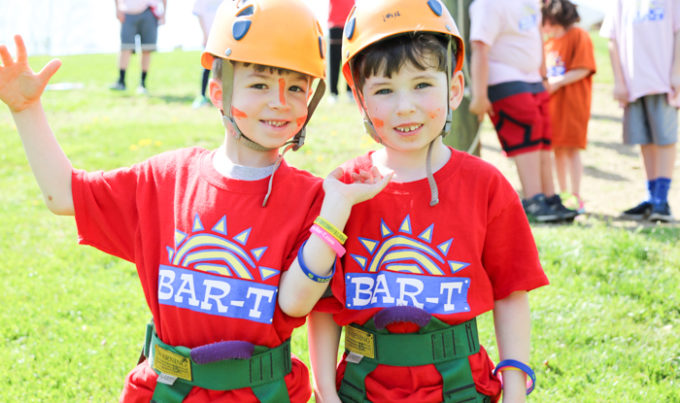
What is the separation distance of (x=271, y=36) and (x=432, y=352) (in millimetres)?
1269

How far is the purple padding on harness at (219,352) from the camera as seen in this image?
2.46 metres

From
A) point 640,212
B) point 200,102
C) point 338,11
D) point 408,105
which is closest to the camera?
point 408,105

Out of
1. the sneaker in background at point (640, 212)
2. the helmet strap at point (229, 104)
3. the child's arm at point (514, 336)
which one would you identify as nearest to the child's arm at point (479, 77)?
the sneaker in background at point (640, 212)

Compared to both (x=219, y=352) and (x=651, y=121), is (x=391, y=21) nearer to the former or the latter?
(x=219, y=352)

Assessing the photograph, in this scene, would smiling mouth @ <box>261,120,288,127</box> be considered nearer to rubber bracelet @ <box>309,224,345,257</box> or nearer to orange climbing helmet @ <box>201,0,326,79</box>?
orange climbing helmet @ <box>201,0,326,79</box>

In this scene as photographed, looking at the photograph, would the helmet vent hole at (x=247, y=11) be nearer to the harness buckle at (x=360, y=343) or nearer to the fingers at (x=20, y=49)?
the fingers at (x=20, y=49)

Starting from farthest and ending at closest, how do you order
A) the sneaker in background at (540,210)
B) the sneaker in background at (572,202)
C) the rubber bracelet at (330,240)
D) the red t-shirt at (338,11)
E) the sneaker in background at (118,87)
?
the sneaker in background at (118,87) < the red t-shirt at (338,11) < the sneaker in background at (572,202) < the sneaker in background at (540,210) < the rubber bracelet at (330,240)

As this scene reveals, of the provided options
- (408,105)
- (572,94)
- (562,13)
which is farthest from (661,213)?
(408,105)

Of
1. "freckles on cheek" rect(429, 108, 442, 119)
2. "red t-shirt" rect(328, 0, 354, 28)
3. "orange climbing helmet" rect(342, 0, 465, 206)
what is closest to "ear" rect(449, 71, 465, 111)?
"orange climbing helmet" rect(342, 0, 465, 206)

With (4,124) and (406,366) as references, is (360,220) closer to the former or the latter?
(406,366)

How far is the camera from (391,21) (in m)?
2.59

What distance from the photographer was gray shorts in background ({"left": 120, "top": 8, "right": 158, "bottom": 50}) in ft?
43.1

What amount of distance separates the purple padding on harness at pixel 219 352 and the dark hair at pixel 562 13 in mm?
6171

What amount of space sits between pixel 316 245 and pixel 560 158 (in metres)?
5.99
